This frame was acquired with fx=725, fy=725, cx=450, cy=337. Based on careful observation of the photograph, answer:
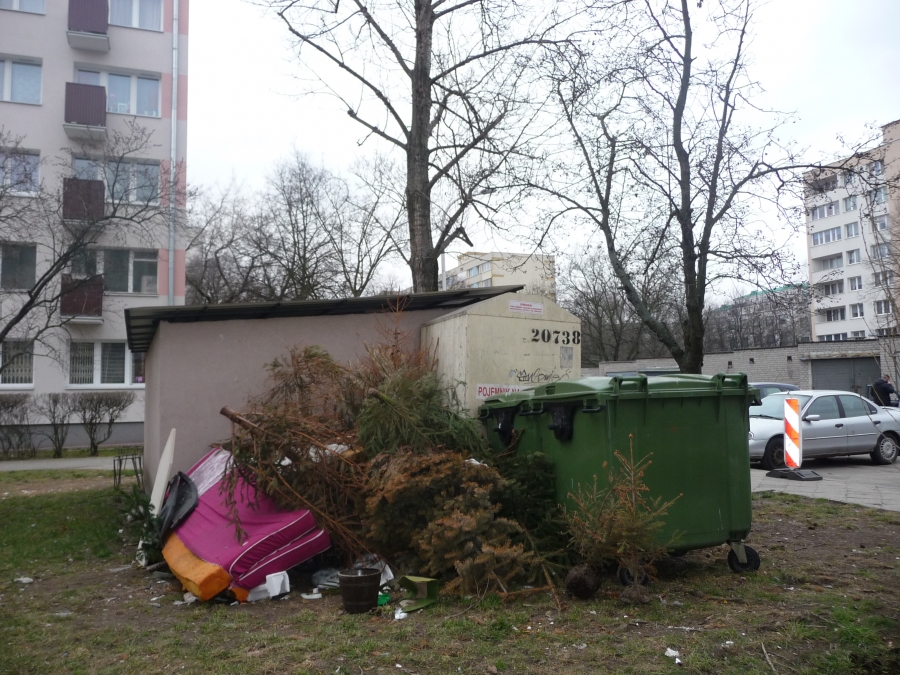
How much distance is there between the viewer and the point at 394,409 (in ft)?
21.1

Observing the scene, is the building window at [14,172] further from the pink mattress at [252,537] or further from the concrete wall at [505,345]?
the pink mattress at [252,537]

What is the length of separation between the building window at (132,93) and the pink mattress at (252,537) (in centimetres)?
2294

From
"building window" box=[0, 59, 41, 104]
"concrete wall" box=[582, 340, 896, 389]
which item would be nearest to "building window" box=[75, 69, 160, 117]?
"building window" box=[0, 59, 41, 104]

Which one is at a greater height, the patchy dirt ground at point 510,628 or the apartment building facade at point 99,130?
the apartment building facade at point 99,130

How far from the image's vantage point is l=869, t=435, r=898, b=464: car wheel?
47.2ft

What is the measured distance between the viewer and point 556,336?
8328 mm

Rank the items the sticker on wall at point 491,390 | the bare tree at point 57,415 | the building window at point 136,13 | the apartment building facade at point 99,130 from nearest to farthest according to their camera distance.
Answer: the sticker on wall at point 491,390 → the bare tree at point 57,415 → the apartment building facade at point 99,130 → the building window at point 136,13

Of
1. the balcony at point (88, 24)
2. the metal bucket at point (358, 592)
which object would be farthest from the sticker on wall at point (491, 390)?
the balcony at point (88, 24)

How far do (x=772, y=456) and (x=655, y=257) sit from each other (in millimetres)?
5537

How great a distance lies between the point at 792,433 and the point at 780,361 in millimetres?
28267

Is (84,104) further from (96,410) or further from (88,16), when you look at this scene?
(96,410)

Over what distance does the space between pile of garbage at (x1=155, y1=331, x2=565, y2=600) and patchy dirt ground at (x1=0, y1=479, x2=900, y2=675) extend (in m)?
0.29

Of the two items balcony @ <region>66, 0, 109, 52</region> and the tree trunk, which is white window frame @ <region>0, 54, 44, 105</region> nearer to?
balcony @ <region>66, 0, 109, 52</region>

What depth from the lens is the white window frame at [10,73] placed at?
24172mm
